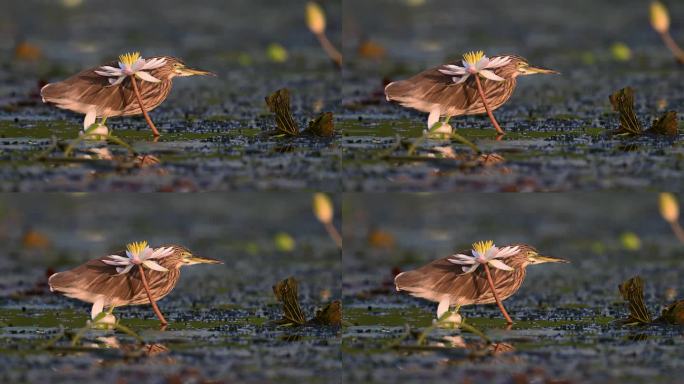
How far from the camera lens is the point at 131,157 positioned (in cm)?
700

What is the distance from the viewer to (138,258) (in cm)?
667

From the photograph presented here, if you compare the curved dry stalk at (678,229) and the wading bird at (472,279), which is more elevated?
the curved dry stalk at (678,229)

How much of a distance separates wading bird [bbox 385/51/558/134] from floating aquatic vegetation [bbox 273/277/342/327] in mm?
1143

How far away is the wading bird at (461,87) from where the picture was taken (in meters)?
6.86

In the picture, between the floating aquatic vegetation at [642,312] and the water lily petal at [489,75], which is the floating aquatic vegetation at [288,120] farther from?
the floating aquatic vegetation at [642,312]

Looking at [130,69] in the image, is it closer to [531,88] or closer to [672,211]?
[531,88]

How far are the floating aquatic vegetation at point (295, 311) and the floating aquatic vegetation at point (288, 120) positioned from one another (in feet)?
3.11

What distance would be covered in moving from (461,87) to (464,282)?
3.50 ft

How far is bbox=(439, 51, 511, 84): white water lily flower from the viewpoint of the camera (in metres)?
6.80

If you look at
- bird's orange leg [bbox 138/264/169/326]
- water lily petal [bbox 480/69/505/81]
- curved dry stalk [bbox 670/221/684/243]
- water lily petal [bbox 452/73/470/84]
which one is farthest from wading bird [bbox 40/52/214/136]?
curved dry stalk [bbox 670/221/684/243]

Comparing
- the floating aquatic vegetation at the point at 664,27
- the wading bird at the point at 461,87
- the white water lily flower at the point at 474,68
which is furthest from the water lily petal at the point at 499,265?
the floating aquatic vegetation at the point at 664,27

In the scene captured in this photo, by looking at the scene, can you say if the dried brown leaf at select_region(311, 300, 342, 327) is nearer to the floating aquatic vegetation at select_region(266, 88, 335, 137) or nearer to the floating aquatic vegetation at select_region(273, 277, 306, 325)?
the floating aquatic vegetation at select_region(273, 277, 306, 325)

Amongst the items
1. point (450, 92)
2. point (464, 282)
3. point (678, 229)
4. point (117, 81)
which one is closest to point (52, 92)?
point (117, 81)

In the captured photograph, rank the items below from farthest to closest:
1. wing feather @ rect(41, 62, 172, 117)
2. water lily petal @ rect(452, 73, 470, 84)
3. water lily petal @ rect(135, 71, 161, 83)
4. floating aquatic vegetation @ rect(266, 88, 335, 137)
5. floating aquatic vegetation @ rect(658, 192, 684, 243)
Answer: floating aquatic vegetation @ rect(658, 192, 684, 243)
floating aquatic vegetation @ rect(266, 88, 335, 137)
wing feather @ rect(41, 62, 172, 117)
water lily petal @ rect(135, 71, 161, 83)
water lily petal @ rect(452, 73, 470, 84)
